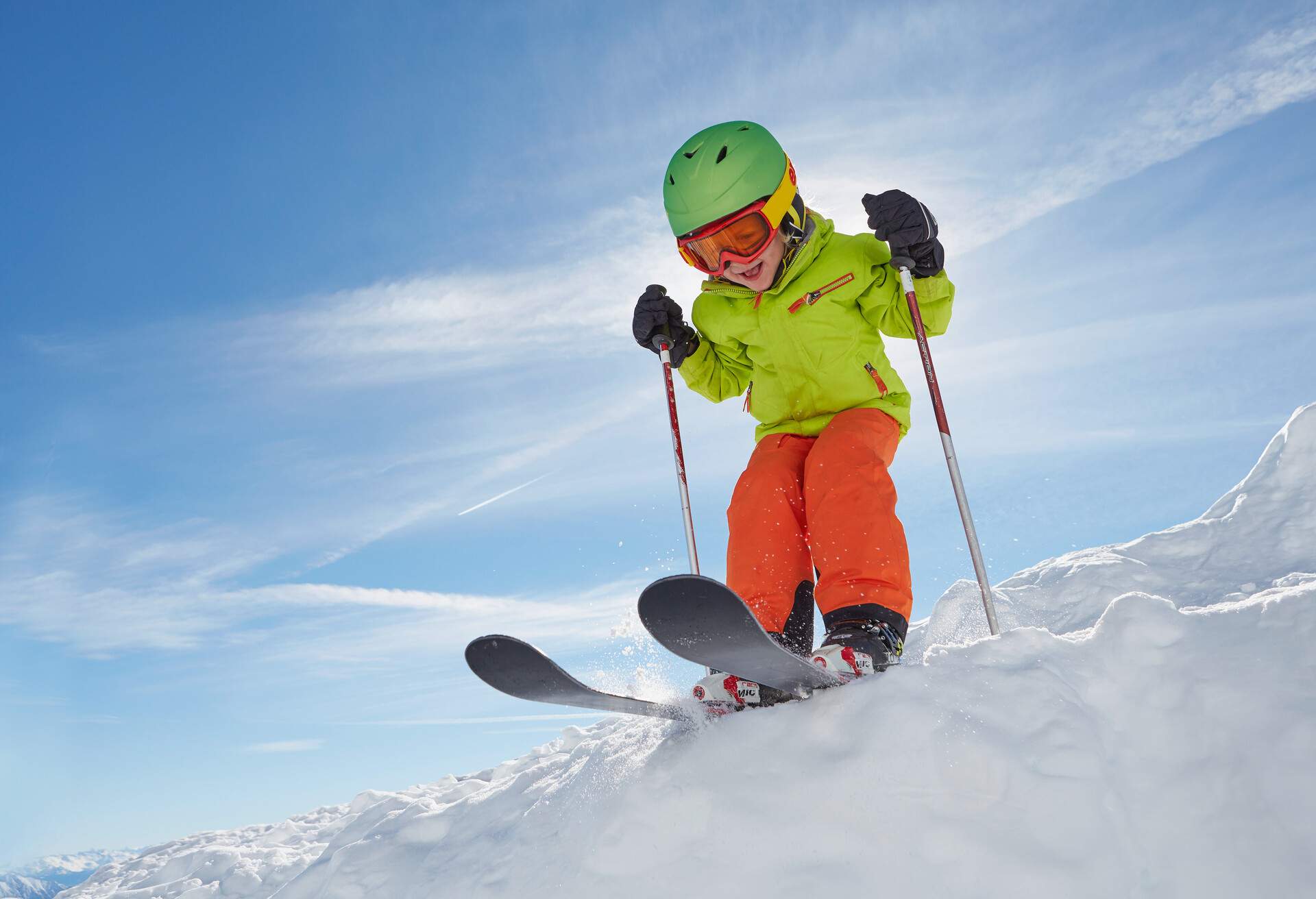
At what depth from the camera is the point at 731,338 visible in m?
4.61

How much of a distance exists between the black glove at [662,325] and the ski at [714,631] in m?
2.28

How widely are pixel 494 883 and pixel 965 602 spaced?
18.8ft

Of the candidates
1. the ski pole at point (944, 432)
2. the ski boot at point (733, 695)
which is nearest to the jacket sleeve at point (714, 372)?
the ski pole at point (944, 432)

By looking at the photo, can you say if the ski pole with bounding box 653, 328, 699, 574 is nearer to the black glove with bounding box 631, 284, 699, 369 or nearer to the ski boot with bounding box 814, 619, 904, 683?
the black glove with bounding box 631, 284, 699, 369

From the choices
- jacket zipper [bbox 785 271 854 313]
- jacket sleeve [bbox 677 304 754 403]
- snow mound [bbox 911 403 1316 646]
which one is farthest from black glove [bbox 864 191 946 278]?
snow mound [bbox 911 403 1316 646]

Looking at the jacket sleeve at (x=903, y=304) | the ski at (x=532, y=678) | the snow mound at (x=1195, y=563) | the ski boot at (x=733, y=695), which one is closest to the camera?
the ski at (x=532, y=678)

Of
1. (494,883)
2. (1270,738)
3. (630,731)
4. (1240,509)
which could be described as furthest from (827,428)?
(1240,509)

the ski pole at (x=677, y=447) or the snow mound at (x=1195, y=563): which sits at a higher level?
the ski pole at (x=677, y=447)

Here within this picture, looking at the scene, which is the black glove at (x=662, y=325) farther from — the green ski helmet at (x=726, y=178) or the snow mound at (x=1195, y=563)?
the snow mound at (x=1195, y=563)

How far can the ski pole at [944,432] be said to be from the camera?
3875 mm

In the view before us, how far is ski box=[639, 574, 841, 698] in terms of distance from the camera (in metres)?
2.69

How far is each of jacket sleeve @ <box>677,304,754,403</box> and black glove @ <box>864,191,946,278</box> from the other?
3.58 ft

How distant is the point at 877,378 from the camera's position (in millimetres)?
4281

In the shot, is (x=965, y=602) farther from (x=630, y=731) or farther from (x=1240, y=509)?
(x=630, y=731)
